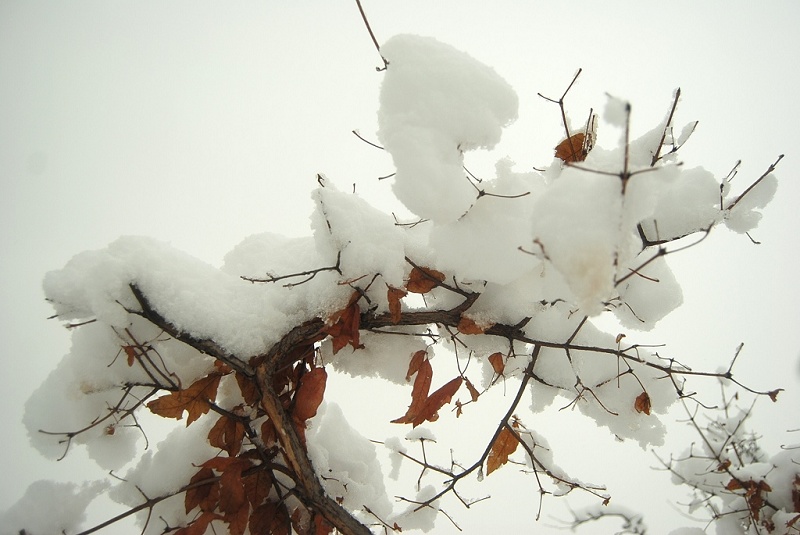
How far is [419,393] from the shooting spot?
1131mm

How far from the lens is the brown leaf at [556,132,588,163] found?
1.01 metres

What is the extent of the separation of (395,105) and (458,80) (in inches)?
5.4

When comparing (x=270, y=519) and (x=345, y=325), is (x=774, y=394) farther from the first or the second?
(x=270, y=519)

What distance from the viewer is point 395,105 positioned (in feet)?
2.61

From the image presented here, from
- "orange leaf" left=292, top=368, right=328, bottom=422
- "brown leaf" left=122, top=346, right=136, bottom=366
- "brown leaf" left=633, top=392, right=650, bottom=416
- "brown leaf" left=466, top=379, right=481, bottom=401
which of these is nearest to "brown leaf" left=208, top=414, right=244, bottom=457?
"orange leaf" left=292, top=368, right=328, bottom=422

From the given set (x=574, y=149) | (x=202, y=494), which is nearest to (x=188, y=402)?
(x=202, y=494)

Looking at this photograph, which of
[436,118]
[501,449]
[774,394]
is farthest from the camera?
[501,449]

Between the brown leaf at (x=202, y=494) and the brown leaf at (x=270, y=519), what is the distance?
119 millimetres

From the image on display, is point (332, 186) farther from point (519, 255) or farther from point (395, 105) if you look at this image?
point (519, 255)

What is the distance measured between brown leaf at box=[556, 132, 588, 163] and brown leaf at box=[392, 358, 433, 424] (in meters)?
0.67

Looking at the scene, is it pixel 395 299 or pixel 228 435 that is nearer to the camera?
pixel 395 299

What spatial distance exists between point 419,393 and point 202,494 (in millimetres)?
679

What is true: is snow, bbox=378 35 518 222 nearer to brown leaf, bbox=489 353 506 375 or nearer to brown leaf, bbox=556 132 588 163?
brown leaf, bbox=556 132 588 163

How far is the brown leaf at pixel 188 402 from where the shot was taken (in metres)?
1.06
